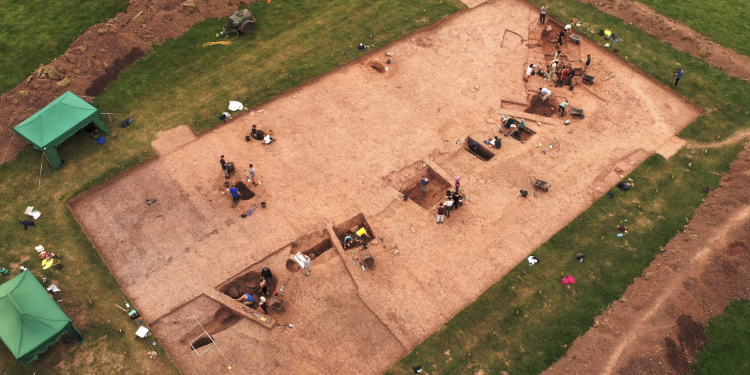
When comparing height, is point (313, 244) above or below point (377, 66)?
below

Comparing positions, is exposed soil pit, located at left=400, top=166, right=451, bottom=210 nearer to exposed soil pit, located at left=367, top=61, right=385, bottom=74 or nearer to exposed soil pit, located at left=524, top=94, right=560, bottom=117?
exposed soil pit, located at left=524, top=94, right=560, bottom=117

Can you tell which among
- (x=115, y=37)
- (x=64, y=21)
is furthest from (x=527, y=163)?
(x=64, y=21)

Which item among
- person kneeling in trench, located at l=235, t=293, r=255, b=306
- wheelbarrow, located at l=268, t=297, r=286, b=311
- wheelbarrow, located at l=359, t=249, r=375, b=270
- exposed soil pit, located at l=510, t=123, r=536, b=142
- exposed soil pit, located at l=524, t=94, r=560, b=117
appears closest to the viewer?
wheelbarrow, located at l=268, t=297, r=286, b=311

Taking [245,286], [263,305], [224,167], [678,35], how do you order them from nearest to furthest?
[263,305]
[245,286]
[224,167]
[678,35]

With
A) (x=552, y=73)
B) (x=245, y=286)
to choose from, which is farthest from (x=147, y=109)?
(x=552, y=73)

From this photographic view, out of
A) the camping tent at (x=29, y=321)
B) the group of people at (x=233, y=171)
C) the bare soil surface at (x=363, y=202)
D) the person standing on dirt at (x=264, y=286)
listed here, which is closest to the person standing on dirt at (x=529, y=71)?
the bare soil surface at (x=363, y=202)

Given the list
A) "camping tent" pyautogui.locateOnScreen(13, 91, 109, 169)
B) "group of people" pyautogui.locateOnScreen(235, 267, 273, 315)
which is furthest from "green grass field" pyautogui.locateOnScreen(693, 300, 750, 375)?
"camping tent" pyautogui.locateOnScreen(13, 91, 109, 169)

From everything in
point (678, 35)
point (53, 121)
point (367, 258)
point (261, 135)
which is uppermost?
point (53, 121)

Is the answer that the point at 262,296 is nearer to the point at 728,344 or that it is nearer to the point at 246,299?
the point at 246,299
